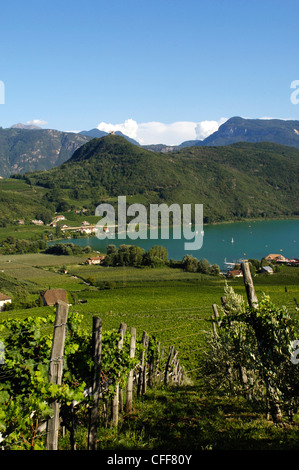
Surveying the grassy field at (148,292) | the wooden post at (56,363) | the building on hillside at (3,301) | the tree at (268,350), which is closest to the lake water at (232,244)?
the grassy field at (148,292)

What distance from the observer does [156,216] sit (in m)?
163

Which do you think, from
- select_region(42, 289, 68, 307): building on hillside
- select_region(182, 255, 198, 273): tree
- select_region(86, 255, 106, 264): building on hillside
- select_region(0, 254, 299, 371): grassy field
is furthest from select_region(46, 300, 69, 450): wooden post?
select_region(86, 255, 106, 264): building on hillside

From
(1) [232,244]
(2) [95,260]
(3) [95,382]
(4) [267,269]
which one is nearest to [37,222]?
(2) [95,260]

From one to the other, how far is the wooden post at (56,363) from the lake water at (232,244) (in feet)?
262

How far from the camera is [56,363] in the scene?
165 inches

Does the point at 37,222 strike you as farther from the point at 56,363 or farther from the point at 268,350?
the point at 268,350

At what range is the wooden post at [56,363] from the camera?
4.09 metres

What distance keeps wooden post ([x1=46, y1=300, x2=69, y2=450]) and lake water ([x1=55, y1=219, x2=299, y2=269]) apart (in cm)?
7980

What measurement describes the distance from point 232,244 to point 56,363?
112217 mm

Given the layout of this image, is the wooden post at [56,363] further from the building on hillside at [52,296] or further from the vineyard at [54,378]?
the building on hillside at [52,296]

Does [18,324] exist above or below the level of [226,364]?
above
